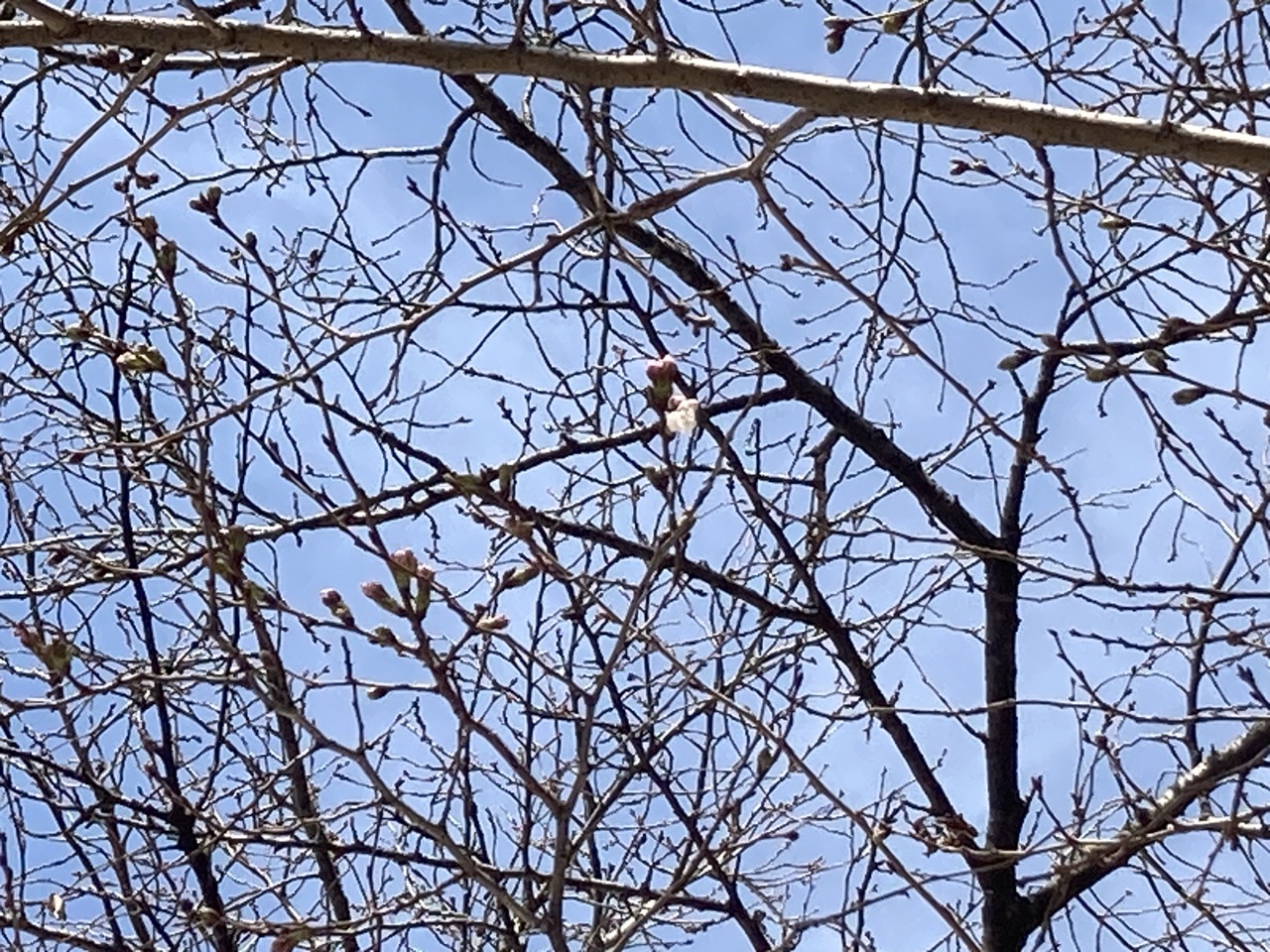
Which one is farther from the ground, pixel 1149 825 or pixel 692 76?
pixel 692 76

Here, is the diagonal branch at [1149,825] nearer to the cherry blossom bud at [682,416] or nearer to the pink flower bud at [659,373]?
the cherry blossom bud at [682,416]

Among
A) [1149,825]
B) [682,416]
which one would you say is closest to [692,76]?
[682,416]

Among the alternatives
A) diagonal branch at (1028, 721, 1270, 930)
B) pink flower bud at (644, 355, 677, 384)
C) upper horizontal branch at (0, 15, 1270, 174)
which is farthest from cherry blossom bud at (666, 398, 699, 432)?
diagonal branch at (1028, 721, 1270, 930)

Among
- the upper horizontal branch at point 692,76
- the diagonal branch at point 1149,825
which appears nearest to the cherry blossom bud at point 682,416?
the upper horizontal branch at point 692,76

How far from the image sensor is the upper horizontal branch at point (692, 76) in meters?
2.21

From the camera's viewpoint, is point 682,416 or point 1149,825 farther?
point 1149,825

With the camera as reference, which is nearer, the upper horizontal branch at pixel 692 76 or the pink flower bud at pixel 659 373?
the pink flower bud at pixel 659 373

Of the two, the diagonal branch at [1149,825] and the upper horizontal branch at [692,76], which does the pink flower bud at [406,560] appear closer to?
the upper horizontal branch at [692,76]

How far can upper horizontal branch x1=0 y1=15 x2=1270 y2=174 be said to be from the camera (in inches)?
86.9

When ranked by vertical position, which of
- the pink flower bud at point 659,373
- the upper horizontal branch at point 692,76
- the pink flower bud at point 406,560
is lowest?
the pink flower bud at point 406,560

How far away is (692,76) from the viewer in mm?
2277

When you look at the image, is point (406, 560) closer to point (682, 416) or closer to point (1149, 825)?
point (682, 416)

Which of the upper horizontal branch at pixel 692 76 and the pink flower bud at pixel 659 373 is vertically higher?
the upper horizontal branch at pixel 692 76

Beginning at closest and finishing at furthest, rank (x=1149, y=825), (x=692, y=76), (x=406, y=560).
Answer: (x=406, y=560)
(x=692, y=76)
(x=1149, y=825)
